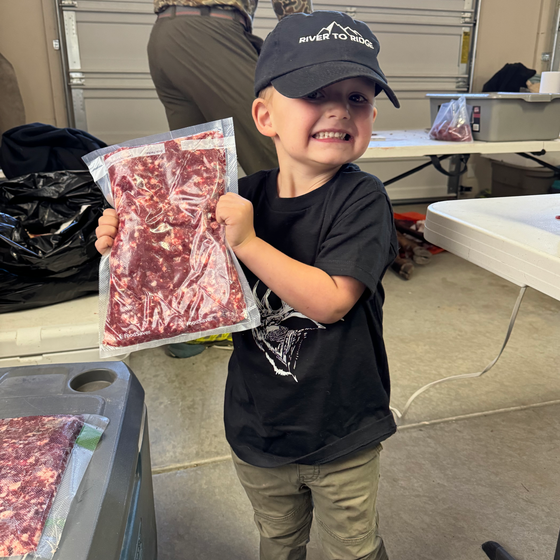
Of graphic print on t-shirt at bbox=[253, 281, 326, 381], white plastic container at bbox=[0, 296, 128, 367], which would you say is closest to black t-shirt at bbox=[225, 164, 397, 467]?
graphic print on t-shirt at bbox=[253, 281, 326, 381]

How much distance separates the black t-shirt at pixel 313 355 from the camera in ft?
2.38

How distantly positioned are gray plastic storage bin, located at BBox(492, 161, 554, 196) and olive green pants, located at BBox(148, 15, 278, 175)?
2897 mm

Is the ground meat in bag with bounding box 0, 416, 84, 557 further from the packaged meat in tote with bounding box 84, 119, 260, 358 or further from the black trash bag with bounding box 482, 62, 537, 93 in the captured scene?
the black trash bag with bounding box 482, 62, 537, 93

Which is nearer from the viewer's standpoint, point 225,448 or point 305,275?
point 305,275

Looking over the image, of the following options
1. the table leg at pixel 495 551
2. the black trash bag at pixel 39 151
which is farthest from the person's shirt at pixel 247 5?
the table leg at pixel 495 551

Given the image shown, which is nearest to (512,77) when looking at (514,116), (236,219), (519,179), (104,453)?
(519,179)

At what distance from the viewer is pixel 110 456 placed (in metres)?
0.67

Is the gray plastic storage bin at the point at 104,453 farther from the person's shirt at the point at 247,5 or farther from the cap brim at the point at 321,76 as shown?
the person's shirt at the point at 247,5

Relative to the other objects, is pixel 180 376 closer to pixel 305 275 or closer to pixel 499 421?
pixel 499 421

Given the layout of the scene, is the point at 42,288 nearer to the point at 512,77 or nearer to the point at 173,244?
the point at 173,244

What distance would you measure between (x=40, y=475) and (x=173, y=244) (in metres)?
0.33

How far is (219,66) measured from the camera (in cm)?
172

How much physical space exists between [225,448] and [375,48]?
1164mm

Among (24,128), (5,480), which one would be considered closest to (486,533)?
(5,480)
